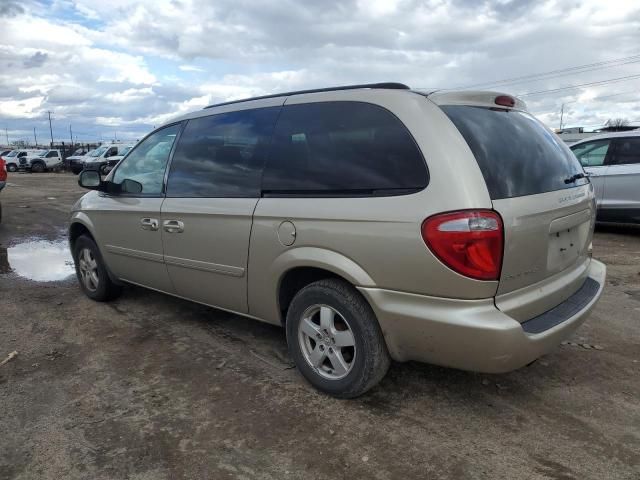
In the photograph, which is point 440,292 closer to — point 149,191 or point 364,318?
point 364,318

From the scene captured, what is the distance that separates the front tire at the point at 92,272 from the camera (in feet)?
15.8

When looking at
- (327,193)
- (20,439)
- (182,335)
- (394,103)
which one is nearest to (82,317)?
(182,335)

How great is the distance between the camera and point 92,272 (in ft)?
16.3

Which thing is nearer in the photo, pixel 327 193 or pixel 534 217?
pixel 534 217

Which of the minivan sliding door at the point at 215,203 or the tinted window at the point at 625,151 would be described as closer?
the minivan sliding door at the point at 215,203

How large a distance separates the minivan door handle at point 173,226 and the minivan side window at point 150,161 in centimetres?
32

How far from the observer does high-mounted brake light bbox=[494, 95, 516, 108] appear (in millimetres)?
3002

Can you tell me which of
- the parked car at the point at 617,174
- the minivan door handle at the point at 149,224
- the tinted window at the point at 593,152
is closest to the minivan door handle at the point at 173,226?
the minivan door handle at the point at 149,224

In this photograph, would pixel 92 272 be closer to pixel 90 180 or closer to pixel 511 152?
pixel 90 180

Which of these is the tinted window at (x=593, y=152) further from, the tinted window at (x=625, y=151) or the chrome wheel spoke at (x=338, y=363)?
the chrome wheel spoke at (x=338, y=363)

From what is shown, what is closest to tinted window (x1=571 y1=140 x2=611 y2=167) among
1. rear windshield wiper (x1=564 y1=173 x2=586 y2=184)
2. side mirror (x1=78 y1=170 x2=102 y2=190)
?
rear windshield wiper (x1=564 y1=173 x2=586 y2=184)

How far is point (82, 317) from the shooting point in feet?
15.0

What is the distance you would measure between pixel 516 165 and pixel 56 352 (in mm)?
3487

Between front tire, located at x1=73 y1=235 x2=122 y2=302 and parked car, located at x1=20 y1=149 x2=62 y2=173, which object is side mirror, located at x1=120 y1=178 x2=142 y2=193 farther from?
parked car, located at x1=20 y1=149 x2=62 y2=173
